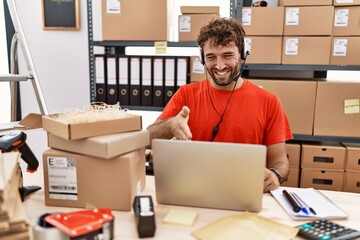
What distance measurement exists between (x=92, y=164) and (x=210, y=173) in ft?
1.14

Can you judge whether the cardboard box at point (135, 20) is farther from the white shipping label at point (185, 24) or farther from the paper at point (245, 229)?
the paper at point (245, 229)

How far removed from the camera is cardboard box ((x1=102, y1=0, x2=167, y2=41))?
212 cm

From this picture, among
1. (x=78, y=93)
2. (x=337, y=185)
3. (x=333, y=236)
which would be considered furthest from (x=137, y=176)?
(x=78, y=93)

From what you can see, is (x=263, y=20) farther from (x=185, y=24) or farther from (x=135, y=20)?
(x=135, y=20)

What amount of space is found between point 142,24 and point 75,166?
1388 mm

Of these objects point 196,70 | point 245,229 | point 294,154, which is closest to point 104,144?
point 245,229

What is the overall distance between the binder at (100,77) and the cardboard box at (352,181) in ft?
5.48

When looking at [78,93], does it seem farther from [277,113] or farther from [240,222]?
[240,222]

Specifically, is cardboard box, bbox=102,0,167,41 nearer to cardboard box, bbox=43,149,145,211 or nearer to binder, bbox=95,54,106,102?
binder, bbox=95,54,106,102

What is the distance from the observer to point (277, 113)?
1631 mm

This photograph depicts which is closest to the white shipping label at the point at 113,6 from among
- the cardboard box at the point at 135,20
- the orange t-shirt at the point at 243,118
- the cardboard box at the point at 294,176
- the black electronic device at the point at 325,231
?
the cardboard box at the point at 135,20

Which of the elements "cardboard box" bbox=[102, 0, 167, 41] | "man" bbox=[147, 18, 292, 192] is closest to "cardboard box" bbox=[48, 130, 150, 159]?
"man" bbox=[147, 18, 292, 192]

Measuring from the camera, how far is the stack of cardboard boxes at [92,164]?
3.16ft

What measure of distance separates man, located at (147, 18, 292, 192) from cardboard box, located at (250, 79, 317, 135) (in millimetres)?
481
